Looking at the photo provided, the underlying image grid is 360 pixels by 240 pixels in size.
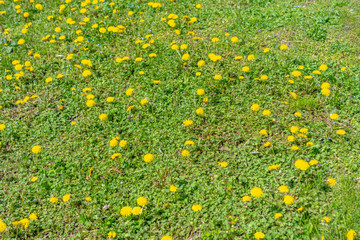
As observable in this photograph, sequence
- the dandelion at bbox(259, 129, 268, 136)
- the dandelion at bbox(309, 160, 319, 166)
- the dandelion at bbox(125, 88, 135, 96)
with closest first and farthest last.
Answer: the dandelion at bbox(309, 160, 319, 166) → the dandelion at bbox(259, 129, 268, 136) → the dandelion at bbox(125, 88, 135, 96)

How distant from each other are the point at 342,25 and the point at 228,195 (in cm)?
366

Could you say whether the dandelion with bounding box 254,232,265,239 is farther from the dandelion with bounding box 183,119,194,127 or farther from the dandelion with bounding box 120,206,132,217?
the dandelion with bounding box 183,119,194,127

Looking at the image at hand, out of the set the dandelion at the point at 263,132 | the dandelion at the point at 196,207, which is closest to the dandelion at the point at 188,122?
the dandelion at the point at 263,132

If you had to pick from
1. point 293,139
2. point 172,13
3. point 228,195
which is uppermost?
point 172,13

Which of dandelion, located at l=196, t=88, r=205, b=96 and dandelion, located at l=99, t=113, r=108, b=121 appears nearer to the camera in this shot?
dandelion, located at l=99, t=113, r=108, b=121

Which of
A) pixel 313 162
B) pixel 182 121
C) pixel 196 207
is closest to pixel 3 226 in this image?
pixel 196 207

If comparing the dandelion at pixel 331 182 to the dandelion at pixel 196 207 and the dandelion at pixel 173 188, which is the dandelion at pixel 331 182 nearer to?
the dandelion at pixel 196 207

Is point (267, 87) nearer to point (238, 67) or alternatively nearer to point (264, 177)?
point (238, 67)

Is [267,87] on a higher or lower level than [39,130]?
higher

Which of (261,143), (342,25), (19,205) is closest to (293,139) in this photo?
(261,143)

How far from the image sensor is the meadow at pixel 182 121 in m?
3.49

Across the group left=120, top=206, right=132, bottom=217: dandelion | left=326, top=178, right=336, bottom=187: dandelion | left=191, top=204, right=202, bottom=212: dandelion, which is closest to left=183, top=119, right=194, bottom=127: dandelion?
left=191, top=204, right=202, bottom=212: dandelion

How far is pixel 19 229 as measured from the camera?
11.7 ft

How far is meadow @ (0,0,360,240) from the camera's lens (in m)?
3.49
